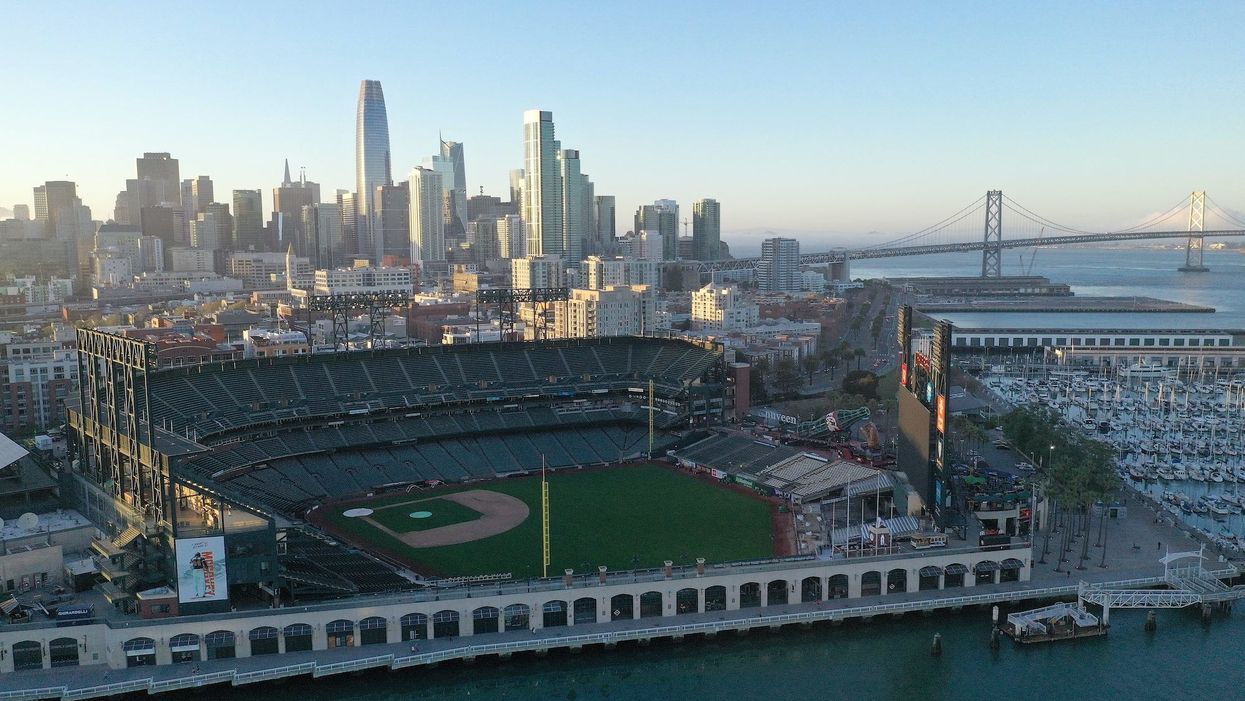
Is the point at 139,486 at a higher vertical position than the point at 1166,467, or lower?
higher

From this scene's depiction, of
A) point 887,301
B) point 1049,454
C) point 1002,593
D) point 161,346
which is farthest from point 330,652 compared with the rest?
point 887,301

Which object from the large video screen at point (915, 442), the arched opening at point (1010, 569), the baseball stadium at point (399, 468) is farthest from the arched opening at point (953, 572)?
the baseball stadium at point (399, 468)

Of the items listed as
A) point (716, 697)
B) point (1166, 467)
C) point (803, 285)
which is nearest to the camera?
point (716, 697)

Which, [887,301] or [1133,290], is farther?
[1133,290]

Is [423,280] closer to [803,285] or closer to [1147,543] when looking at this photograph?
[803,285]

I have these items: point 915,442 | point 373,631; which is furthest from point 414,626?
point 915,442

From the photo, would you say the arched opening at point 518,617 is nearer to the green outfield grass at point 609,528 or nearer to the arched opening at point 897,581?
the green outfield grass at point 609,528

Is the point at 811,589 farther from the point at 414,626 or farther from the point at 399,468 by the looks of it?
the point at 399,468
